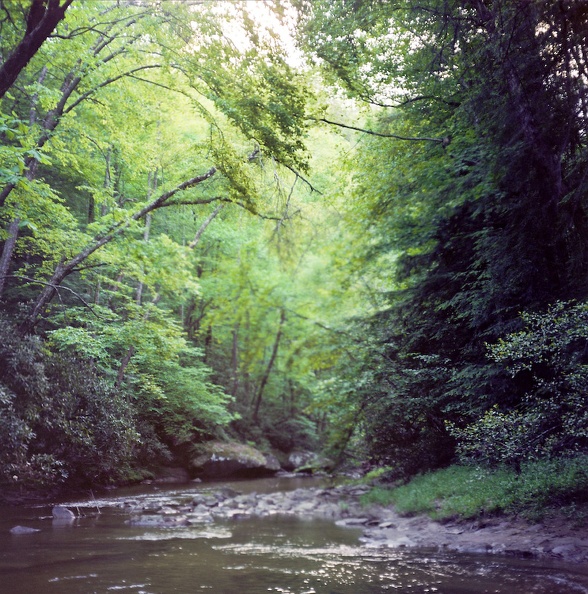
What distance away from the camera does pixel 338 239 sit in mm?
19156

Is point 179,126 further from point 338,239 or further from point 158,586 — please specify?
point 158,586

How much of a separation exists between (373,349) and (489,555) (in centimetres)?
652

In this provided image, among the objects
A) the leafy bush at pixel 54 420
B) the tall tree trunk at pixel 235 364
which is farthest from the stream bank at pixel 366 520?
the tall tree trunk at pixel 235 364

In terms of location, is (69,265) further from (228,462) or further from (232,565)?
(228,462)

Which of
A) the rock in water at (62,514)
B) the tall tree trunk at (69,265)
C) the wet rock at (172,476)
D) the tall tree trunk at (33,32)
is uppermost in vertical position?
the tall tree trunk at (33,32)

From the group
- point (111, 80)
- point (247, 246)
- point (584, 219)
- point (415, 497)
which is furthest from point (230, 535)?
point (247, 246)

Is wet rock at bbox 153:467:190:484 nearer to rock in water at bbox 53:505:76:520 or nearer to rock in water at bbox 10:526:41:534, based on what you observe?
rock in water at bbox 53:505:76:520

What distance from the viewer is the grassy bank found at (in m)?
7.71

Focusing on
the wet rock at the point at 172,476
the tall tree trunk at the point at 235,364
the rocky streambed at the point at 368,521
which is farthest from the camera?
the tall tree trunk at the point at 235,364

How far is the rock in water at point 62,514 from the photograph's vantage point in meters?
11.1

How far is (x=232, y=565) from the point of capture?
781cm

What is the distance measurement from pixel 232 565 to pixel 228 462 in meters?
15.2

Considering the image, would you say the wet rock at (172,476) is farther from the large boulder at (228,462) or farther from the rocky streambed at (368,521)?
the rocky streambed at (368,521)

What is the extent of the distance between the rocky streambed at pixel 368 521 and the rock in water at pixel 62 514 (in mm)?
1249
